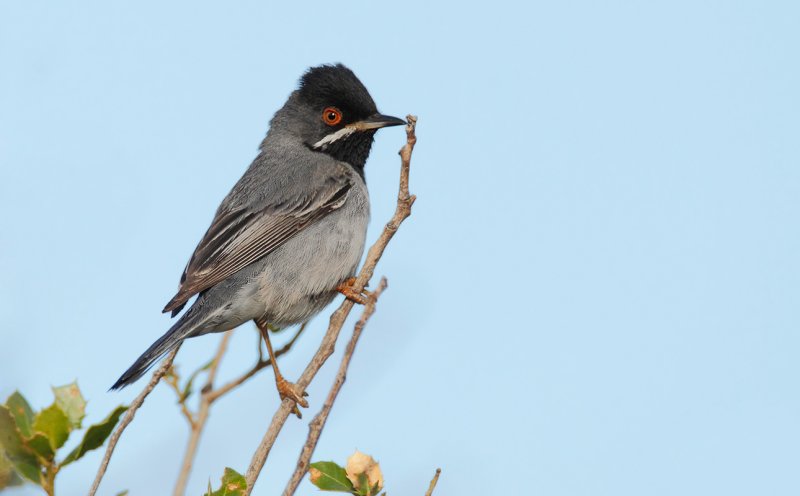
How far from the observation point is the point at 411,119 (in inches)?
160

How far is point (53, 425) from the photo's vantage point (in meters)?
3.15

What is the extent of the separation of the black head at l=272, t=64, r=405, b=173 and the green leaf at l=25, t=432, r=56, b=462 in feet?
14.6

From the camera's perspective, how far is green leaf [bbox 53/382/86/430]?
324 centimetres

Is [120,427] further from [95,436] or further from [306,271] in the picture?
[306,271]

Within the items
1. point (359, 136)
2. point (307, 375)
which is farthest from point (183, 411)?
point (359, 136)

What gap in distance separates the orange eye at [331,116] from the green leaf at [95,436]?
4395 millimetres

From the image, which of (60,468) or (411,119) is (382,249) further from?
(60,468)

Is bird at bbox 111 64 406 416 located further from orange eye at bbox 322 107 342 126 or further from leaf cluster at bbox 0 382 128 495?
leaf cluster at bbox 0 382 128 495

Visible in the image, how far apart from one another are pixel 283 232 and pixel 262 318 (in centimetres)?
65

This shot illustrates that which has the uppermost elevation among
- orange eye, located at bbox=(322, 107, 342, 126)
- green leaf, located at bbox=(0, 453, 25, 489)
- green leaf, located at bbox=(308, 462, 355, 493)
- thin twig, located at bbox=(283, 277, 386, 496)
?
orange eye, located at bbox=(322, 107, 342, 126)

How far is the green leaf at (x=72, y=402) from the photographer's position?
3.24 meters

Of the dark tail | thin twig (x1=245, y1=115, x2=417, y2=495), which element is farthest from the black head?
thin twig (x1=245, y1=115, x2=417, y2=495)

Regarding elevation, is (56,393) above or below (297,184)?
below

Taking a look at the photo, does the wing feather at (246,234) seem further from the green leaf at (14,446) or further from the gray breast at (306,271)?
the green leaf at (14,446)
